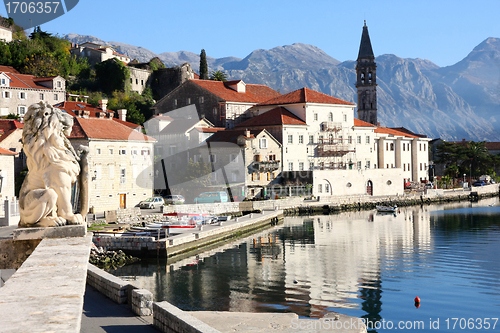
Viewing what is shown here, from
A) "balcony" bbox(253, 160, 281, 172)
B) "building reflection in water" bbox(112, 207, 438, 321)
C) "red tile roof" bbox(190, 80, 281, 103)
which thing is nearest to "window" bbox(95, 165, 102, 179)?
"building reflection in water" bbox(112, 207, 438, 321)

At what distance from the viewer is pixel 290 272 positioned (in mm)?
25062

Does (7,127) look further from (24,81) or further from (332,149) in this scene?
(332,149)

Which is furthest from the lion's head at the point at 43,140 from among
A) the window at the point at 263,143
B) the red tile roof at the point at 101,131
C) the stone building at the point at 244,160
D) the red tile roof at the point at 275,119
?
the red tile roof at the point at 275,119

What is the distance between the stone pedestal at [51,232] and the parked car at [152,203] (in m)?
36.7

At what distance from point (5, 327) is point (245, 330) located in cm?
960

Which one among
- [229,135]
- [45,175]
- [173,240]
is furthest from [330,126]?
[45,175]

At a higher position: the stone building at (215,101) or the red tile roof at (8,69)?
the red tile roof at (8,69)

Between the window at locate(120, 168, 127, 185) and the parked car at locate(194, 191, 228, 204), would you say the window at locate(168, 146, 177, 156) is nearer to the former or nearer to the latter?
the parked car at locate(194, 191, 228, 204)

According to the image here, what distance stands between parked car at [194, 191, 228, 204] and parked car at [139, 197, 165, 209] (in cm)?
358

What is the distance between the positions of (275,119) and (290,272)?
3585 cm

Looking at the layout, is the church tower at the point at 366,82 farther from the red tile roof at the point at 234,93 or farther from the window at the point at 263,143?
the window at the point at 263,143

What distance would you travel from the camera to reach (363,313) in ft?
57.3

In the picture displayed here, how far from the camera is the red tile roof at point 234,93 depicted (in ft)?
214

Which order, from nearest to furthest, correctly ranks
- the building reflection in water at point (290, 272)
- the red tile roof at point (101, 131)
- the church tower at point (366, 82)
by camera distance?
the building reflection in water at point (290, 272), the red tile roof at point (101, 131), the church tower at point (366, 82)
